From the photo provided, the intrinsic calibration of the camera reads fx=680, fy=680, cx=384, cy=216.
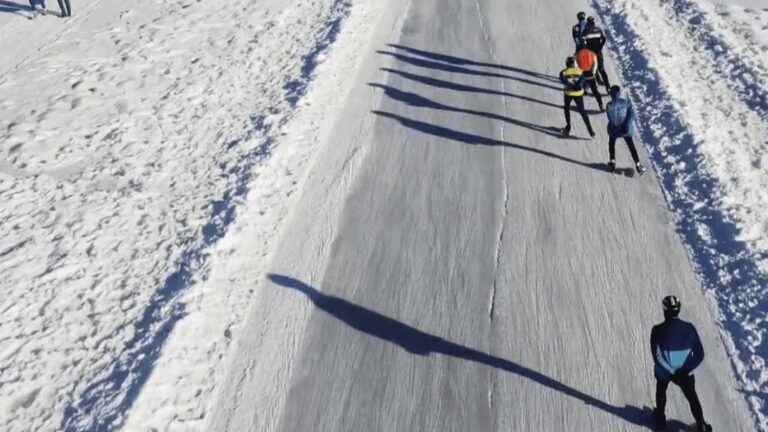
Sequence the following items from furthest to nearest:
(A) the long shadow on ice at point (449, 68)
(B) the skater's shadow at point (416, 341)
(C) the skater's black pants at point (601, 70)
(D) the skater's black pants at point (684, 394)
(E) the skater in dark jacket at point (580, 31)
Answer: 1. (A) the long shadow on ice at point (449, 68)
2. (C) the skater's black pants at point (601, 70)
3. (E) the skater in dark jacket at point (580, 31)
4. (B) the skater's shadow at point (416, 341)
5. (D) the skater's black pants at point (684, 394)

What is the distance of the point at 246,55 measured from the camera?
1588 cm

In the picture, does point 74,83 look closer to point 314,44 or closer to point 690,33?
point 314,44

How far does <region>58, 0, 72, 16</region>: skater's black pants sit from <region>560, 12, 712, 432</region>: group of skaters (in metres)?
13.5

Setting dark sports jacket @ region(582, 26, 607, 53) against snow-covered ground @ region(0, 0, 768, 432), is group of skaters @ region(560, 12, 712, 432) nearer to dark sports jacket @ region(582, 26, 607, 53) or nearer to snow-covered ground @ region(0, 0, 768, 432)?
dark sports jacket @ region(582, 26, 607, 53)

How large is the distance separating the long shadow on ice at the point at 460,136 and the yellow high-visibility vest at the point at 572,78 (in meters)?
1.08

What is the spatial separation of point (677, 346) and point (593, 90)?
741 centimetres

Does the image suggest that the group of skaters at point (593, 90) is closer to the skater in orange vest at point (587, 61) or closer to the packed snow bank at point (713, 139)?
the skater in orange vest at point (587, 61)

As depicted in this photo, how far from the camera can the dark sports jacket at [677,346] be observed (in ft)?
20.8

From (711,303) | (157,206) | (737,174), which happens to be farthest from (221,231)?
(737,174)

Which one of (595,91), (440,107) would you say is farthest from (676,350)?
(440,107)

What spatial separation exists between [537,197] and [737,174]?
331 centimetres

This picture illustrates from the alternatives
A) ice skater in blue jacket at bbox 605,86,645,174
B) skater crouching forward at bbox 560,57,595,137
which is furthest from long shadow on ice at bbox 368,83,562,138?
ice skater in blue jacket at bbox 605,86,645,174

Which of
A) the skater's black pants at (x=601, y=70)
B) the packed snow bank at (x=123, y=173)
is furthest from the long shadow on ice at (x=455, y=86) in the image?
the packed snow bank at (x=123, y=173)

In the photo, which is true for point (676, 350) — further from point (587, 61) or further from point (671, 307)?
point (587, 61)
